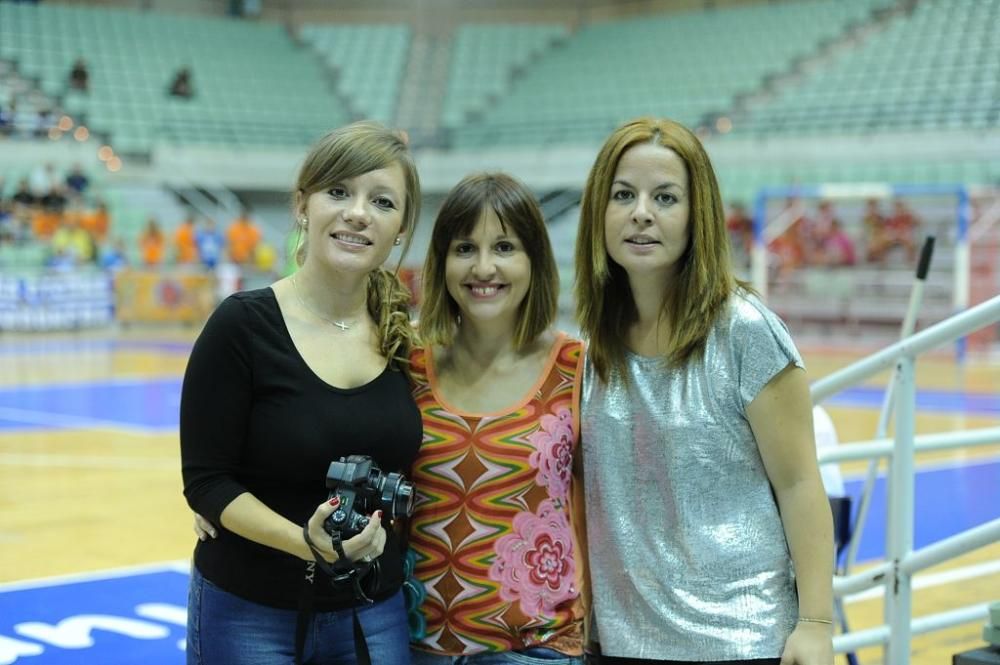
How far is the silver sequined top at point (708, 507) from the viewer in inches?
85.5

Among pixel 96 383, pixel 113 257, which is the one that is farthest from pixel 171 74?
pixel 96 383

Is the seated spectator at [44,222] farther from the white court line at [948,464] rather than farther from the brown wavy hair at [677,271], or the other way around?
the brown wavy hair at [677,271]

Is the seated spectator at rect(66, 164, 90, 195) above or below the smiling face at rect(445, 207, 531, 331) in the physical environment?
above

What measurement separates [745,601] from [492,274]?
0.83 meters

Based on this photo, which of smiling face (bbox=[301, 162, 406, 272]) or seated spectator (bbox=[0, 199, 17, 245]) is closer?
smiling face (bbox=[301, 162, 406, 272])

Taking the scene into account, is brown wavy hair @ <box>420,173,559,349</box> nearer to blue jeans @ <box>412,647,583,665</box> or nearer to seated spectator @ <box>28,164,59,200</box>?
blue jeans @ <box>412,647,583,665</box>

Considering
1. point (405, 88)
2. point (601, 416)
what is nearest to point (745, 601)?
point (601, 416)

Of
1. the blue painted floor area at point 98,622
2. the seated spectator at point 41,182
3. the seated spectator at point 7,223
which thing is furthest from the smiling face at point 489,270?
the seated spectator at point 41,182

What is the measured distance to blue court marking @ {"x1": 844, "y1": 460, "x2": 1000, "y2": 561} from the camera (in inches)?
259

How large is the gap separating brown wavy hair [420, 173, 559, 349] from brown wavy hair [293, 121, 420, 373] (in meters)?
0.06

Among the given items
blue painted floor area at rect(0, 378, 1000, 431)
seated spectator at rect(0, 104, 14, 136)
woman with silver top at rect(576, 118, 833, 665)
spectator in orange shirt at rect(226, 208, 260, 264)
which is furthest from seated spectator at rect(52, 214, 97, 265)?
woman with silver top at rect(576, 118, 833, 665)

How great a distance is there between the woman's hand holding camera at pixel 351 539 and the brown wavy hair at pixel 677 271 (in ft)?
1.73

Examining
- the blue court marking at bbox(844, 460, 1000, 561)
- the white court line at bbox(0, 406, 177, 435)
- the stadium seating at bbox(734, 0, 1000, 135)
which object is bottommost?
the blue court marking at bbox(844, 460, 1000, 561)

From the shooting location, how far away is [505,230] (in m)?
2.55
